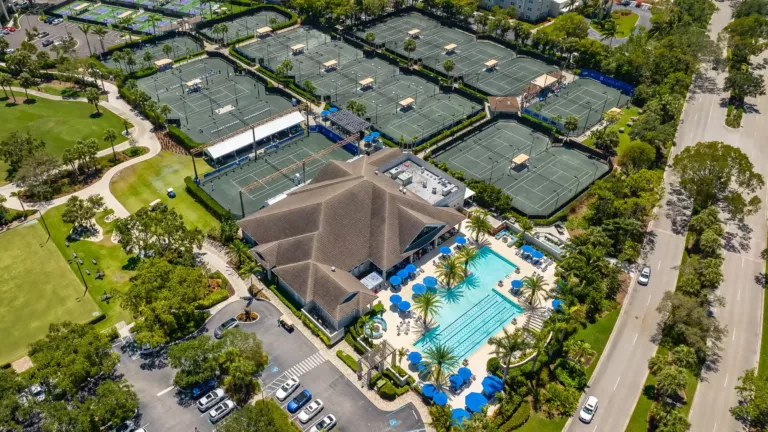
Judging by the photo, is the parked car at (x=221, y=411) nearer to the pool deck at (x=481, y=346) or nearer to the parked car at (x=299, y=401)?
the parked car at (x=299, y=401)

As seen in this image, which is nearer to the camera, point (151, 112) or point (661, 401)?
point (661, 401)

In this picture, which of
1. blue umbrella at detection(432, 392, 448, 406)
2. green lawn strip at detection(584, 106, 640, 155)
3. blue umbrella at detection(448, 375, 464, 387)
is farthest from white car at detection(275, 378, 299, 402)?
green lawn strip at detection(584, 106, 640, 155)

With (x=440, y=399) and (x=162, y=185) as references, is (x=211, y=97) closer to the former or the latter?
(x=162, y=185)

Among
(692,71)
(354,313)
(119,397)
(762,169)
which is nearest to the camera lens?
(119,397)

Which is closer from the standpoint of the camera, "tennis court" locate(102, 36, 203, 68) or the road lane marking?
the road lane marking

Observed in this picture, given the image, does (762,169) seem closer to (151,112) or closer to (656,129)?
(656,129)

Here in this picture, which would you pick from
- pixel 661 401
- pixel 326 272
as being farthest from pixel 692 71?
pixel 326 272

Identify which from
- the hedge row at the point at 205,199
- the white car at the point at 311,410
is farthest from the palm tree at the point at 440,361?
the hedge row at the point at 205,199

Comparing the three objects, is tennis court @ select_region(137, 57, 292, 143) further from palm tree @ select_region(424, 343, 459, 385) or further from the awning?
palm tree @ select_region(424, 343, 459, 385)
